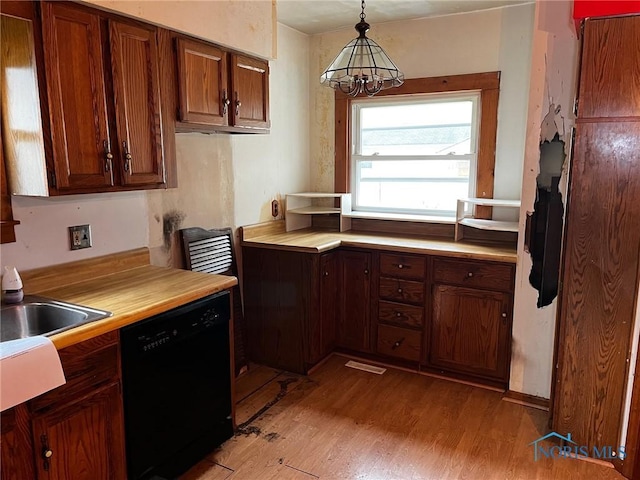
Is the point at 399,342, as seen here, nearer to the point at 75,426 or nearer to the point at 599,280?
the point at 599,280

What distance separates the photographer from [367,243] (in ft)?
10.2

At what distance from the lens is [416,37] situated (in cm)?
332

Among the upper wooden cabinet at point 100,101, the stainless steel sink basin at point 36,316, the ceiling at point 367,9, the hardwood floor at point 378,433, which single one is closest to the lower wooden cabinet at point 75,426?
the stainless steel sink basin at point 36,316

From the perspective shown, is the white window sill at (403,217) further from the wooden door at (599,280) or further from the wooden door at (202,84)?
the wooden door at (202,84)

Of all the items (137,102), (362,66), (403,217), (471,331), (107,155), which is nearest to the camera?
(107,155)

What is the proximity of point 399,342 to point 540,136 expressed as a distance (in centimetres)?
155

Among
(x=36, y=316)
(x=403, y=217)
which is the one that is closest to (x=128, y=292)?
(x=36, y=316)

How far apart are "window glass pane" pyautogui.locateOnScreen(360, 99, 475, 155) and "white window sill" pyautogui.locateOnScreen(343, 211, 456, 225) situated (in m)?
0.47

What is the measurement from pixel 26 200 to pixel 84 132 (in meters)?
0.42

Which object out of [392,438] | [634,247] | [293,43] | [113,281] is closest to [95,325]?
[113,281]

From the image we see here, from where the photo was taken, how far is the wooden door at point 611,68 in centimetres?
198

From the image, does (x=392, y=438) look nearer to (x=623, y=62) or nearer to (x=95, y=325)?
(x=95, y=325)

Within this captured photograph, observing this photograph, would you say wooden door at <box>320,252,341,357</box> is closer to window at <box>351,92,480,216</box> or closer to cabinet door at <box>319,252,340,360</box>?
cabinet door at <box>319,252,340,360</box>

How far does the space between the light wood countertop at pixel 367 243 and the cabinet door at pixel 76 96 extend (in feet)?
4.37
